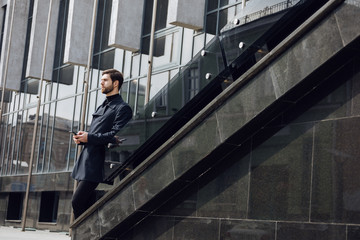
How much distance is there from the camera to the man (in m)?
8.05

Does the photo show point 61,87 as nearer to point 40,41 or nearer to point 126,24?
point 40,41

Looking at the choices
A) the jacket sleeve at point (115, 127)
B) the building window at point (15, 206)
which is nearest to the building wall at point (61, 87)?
the building window at point (15, 206)

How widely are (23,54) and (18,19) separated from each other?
5.04 feet

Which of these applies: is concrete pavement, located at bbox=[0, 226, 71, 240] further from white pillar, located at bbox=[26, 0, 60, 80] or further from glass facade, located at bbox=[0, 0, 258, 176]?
white pillar, located at bbox=[26, 0, 60, 80]

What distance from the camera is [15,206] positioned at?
2675 centimetres

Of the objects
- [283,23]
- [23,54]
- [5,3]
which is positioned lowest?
[283,23]

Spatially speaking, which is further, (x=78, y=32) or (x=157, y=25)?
(x=78, y=32)

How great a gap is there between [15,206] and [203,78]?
20562 mm

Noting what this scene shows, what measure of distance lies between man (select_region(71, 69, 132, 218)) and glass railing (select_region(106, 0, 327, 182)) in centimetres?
26

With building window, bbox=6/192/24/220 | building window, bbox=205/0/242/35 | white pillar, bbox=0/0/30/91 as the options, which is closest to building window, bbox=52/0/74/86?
white pillar, bbox=0/0/30/91

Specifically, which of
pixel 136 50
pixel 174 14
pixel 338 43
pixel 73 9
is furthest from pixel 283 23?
pixel 73 9

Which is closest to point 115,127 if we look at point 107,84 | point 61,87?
point 107,84

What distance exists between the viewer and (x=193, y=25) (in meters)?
15.6

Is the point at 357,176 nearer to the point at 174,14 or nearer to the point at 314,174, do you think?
the point at 314,174
